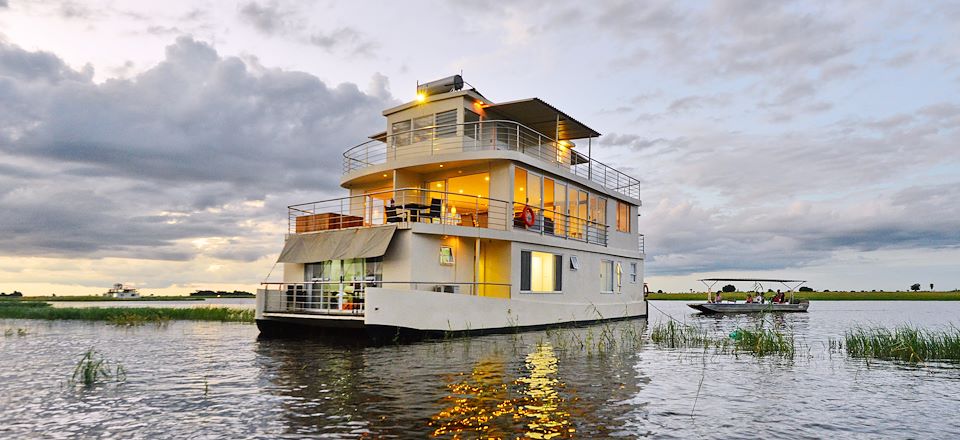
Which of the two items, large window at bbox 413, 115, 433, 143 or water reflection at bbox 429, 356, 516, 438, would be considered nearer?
water reflection at bbox 429, 356, 516, 438

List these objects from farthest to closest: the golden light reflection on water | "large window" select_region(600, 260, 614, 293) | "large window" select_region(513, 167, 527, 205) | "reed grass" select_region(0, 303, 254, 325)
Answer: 1. "reed grass" select_region(0, 303, 254, 325)
2. "large window" select_region(600, 260, 614, 293)
3. "large window" select_region(513, 167, 527, 205)
4. the golden light reflection on water

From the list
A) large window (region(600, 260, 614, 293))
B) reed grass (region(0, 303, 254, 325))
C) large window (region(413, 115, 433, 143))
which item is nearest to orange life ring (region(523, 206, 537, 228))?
large window (region(413, 115, 433, 143))

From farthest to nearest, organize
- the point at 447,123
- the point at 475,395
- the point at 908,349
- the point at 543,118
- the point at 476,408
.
Answer: the point at 543,118, the point at 447,123, the point at 908,349, the point at 475,395, the point at 476,408

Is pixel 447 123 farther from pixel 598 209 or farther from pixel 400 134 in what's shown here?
pixel 598 209

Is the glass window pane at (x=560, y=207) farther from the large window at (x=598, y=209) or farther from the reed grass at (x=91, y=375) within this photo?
the reed grass at (x=91, y=375)

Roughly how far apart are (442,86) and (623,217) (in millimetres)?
11651

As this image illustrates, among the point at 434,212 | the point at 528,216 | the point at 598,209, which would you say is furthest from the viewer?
the point at 598,209

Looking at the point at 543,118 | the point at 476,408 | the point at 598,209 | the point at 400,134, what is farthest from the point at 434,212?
the point at 476,408

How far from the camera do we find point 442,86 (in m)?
25.7

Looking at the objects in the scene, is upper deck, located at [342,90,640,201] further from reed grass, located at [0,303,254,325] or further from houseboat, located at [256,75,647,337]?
reed grass, located at [0,303,254,325]

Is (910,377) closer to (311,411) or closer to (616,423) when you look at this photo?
(616,423)

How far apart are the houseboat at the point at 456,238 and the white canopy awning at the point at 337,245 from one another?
5 centimetres

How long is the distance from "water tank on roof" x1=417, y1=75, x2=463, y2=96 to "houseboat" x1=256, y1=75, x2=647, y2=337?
0.06 meters

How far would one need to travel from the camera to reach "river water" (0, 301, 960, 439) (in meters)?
8.09
